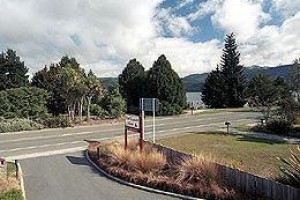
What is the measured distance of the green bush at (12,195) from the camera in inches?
522

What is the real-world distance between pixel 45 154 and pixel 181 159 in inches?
382

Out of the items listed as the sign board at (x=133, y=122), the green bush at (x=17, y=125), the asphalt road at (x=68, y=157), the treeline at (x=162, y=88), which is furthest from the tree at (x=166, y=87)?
the sign board at (x=133, y=122)

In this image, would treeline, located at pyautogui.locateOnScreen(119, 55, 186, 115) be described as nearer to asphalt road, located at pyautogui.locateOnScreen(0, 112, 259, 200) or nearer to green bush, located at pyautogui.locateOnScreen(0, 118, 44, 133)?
asphalt road, located at pyautogui.locateOnScreen(0, 112, 259, 200)

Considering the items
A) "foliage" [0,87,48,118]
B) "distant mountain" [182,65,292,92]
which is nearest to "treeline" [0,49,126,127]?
"foliage" [0,87,48,118]

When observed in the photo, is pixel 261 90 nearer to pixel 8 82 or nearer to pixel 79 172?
pixel 79 172

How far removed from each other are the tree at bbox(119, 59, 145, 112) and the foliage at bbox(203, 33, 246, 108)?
50.3 feet

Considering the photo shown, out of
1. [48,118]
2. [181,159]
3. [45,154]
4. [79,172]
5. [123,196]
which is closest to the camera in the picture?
[123,196]

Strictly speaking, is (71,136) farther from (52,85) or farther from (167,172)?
(52,85)

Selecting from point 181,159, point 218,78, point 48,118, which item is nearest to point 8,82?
point 48,118

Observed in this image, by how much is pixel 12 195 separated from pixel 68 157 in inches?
337

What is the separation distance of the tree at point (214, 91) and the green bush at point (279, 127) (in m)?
34.5

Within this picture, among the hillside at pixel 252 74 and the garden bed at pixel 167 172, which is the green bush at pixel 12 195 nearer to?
the garden bed at pixel 167 172

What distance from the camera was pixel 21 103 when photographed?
36.9 metres

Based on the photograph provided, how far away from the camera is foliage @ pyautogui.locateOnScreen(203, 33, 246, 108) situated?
6488 centimetres
